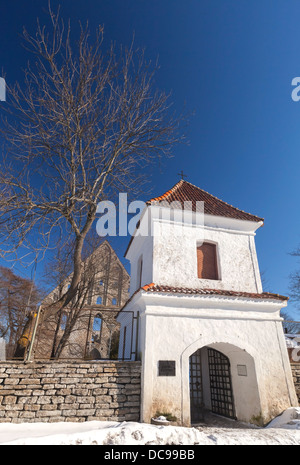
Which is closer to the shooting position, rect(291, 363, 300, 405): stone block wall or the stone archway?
the stone archway

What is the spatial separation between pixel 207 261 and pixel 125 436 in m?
6.11

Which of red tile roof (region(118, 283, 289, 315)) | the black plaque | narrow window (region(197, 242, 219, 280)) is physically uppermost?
narrow window (region(197, 242, 219, 280))

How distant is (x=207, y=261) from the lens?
9266mm

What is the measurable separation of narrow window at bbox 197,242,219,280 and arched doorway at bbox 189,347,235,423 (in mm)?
2986

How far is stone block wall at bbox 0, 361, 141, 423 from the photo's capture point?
5.74m

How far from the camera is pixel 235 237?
9.84 metres

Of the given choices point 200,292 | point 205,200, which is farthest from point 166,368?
point 205,200

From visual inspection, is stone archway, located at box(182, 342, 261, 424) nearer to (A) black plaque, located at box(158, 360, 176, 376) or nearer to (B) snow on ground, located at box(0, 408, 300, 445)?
(A) black plaque, located at box(158, 360, 176, 376)

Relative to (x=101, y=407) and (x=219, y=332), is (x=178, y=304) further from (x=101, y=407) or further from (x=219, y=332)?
(x=101, y=407)

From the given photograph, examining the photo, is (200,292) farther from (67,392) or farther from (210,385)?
(210,385)

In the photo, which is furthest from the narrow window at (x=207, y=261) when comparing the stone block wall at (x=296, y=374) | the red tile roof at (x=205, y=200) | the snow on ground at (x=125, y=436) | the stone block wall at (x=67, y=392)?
the snow on ground at (x=125, y=436)

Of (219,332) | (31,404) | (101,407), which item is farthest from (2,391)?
(219,332)

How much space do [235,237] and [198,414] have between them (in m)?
6.64

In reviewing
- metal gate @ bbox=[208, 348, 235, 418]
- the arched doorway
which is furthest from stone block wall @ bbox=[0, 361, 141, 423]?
metal gate @ bbox=[208, 348, 235, 418]
